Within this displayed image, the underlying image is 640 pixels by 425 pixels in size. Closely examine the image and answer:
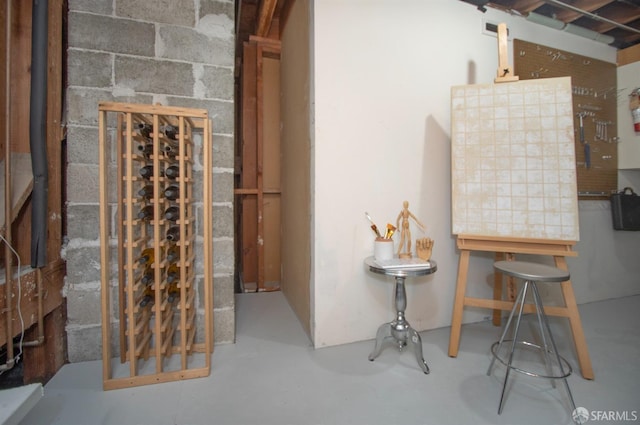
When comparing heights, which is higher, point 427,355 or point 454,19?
point 454,19

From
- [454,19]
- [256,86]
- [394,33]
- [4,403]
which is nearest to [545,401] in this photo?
[4,403]

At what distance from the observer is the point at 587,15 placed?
7.85ft

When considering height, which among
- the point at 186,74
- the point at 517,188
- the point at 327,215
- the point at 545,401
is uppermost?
the point at 186,74

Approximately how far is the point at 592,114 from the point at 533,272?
2.31m

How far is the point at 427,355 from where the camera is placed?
1.82 meters

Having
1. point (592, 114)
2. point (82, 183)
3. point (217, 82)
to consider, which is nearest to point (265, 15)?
point (217, 82)

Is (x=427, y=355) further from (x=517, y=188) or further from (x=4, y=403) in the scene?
(x=4, y=403)

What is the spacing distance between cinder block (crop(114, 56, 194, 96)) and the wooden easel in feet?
6.71

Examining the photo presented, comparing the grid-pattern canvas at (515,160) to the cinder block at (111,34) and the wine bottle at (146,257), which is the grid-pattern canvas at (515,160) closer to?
the wine bottle at (146,257)

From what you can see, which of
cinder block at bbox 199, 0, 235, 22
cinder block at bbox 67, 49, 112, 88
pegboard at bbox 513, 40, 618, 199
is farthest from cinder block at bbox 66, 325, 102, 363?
pegboard at bbox 513, 40, 618, 199

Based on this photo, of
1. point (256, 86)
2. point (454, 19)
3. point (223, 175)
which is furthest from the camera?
point (256, 86)

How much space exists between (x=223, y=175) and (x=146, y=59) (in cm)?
84

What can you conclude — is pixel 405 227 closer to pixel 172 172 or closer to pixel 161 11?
pixel 172 172

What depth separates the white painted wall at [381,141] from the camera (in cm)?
189
